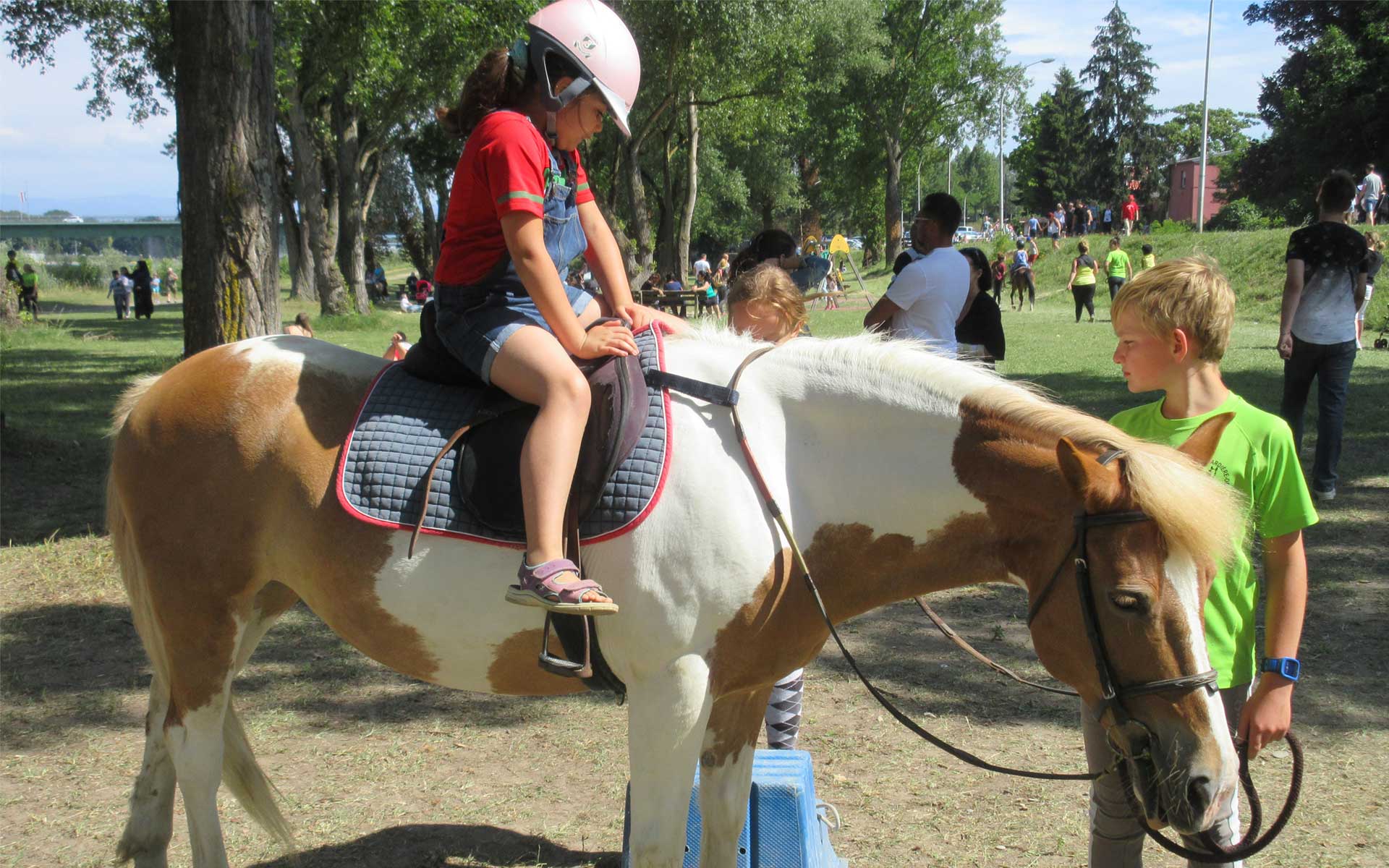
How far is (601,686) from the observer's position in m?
2.52

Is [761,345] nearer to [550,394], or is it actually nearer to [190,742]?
[550,394]

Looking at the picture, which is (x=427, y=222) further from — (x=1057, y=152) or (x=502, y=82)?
(x=1057, y=152)

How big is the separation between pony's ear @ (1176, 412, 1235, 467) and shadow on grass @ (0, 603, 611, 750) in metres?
3.17

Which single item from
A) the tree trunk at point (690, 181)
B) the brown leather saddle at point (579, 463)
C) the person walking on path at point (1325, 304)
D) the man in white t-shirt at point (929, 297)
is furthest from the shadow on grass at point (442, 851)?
the tree trunk at point (690, 181)

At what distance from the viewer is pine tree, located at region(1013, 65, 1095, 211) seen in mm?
70688

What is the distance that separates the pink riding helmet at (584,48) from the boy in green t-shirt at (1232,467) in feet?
4.58

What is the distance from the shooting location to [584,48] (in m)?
2.39

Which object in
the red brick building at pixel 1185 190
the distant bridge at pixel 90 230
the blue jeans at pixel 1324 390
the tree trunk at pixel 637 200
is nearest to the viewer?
the blue jeans at pixel 1324 390

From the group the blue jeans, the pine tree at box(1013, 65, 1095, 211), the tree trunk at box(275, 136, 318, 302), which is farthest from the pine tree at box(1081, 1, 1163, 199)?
the blue jeans

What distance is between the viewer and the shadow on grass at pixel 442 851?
3.34 meters

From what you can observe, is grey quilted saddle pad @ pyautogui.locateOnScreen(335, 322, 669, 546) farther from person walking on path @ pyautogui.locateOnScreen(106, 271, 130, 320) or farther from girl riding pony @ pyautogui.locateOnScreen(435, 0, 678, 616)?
person walking on path @ pyautogui.locateOnScreen(106, 271, 130, 320)

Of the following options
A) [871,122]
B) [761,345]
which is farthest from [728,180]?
[761,345]

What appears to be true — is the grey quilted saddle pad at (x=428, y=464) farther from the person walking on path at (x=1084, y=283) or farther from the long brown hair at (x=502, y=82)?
→ the person walking on path at (x=1084, y=283)

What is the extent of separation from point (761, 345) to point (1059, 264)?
32622mm
